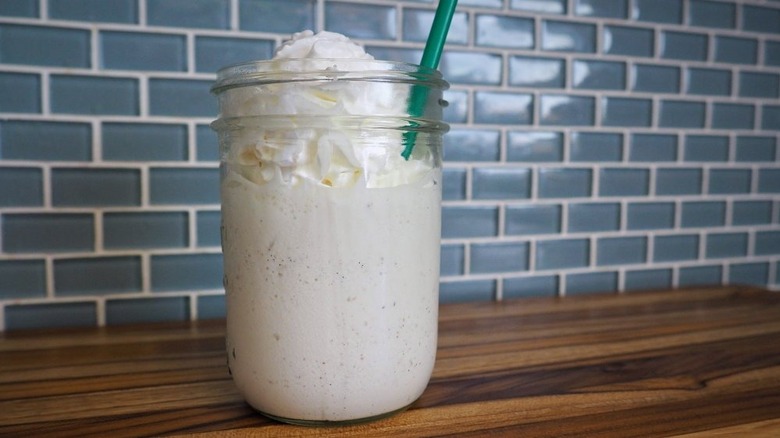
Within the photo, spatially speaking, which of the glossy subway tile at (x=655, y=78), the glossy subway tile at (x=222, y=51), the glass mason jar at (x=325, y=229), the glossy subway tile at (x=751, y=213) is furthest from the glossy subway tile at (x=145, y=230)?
the glossy subway tile at (x=751, y=213)

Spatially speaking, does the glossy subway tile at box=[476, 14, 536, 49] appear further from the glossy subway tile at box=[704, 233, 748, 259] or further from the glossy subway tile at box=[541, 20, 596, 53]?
the glossy subway tile at box=[704, 233, 748, 259]

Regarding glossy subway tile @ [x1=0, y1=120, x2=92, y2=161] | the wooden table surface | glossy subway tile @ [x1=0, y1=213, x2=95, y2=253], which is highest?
glossy subway tile @ [x1=0, y1=120, x2=92, y2=161]

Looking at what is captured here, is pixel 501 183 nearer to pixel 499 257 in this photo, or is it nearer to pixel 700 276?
pixel 499 257

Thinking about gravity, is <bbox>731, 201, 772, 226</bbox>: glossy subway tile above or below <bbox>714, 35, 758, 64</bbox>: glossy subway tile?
below

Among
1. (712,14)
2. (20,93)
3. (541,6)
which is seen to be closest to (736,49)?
(712,14)

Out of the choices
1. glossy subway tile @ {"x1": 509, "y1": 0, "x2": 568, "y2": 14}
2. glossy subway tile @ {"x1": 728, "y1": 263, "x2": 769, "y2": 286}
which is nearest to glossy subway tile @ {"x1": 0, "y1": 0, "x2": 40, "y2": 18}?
glossy subway tile @ {"x1": 509, "y1": 0, "x2": 568, "y2": 14}

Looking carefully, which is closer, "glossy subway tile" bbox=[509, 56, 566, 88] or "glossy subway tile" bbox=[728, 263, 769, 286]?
"glossy subway tile" bbox=[509, 56, 566, 88]
